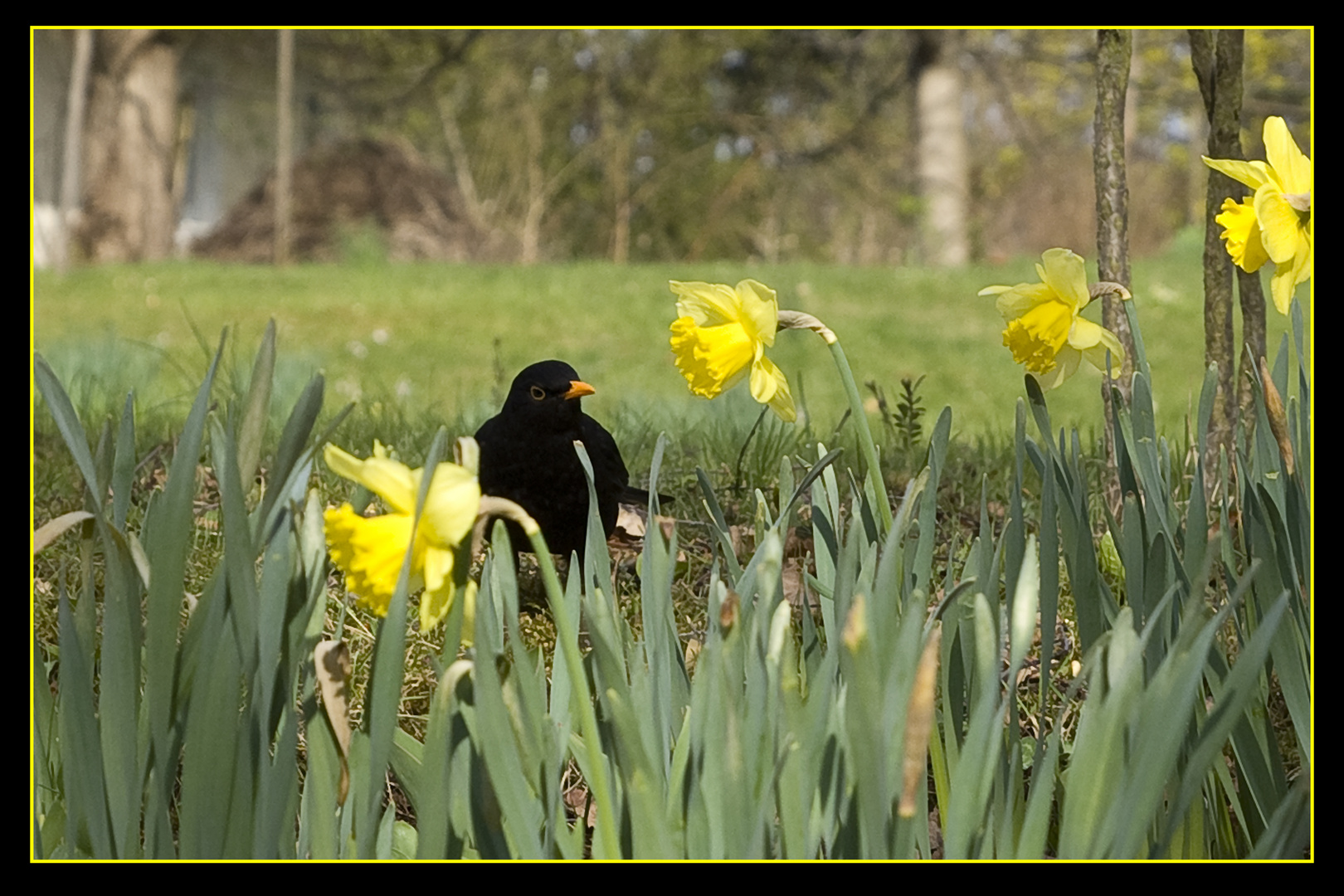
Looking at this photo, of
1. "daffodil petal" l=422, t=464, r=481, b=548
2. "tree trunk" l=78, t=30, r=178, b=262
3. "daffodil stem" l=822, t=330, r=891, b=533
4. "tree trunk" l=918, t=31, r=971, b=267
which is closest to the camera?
"daffodil petal" l=422, t=464, r=481, b=548

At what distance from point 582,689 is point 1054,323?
70 centimetres

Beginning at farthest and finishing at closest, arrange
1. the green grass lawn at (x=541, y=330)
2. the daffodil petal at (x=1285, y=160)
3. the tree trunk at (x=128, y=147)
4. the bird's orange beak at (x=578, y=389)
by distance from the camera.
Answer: the tree trunk at (x=128, y=147) → the green grass lawn at (x=541, y=330) → the bird's orange beak at (x=578, y=389) → the daffodil petal at (x=1285, y=160)

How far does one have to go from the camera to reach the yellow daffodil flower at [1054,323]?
137 cm

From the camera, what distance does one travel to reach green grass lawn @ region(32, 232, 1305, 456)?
186 inches

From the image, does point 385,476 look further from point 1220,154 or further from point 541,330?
point 541,330

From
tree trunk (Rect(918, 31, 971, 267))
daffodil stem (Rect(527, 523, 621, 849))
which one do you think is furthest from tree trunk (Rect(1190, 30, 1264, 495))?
tree trunk (Rect(918, 31, 971, 267))

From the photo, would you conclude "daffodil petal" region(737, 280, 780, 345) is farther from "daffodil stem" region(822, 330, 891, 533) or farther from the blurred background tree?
the blurred background tree

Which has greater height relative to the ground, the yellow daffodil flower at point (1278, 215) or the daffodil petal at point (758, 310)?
the yellow daffodil flower at point (1278, 215)

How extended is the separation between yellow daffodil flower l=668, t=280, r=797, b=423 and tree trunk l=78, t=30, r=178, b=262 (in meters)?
12.8

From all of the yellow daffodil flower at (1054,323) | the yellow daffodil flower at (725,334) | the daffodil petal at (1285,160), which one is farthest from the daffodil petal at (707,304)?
the daffodil petal at (1285,160)

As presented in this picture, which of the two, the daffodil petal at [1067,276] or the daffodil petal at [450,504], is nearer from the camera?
the daffodil petal at [450,504]

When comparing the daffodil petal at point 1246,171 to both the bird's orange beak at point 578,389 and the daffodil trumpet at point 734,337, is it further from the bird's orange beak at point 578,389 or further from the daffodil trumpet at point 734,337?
the bird's orange beak at point 578,389

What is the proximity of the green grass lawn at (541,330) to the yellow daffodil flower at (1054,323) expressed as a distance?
75.3 inches

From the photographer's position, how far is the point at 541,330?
287 inches
